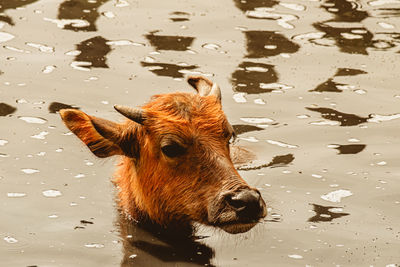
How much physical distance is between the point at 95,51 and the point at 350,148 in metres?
4.06

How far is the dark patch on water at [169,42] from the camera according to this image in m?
13.5

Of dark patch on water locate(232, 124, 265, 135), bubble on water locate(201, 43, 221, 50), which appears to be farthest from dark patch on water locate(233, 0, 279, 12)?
dark patch on water locate(232, 124, 265, 135)

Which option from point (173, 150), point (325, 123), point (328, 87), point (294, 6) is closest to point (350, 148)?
point (325, 123)

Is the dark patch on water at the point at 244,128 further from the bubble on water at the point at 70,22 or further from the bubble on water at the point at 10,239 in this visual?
the bubble on water at the point at 70,22

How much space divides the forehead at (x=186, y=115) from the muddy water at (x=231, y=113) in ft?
3.53

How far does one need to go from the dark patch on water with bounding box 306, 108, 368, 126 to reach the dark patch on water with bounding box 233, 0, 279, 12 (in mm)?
3641

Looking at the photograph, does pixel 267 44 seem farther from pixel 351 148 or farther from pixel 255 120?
pixel 351 148

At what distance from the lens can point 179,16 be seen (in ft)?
48.0

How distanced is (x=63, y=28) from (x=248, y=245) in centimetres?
615

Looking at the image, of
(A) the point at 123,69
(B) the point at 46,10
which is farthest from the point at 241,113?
(B) the point at 46,10

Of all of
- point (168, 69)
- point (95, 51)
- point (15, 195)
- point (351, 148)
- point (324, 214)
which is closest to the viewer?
point (324, 214)

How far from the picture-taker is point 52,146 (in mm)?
10734

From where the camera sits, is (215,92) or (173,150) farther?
(215,92)

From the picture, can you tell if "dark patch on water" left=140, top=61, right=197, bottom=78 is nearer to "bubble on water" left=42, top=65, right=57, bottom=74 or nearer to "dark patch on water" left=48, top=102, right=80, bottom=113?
"bubble on water" left=42, top=65, right=57, bottom=74
